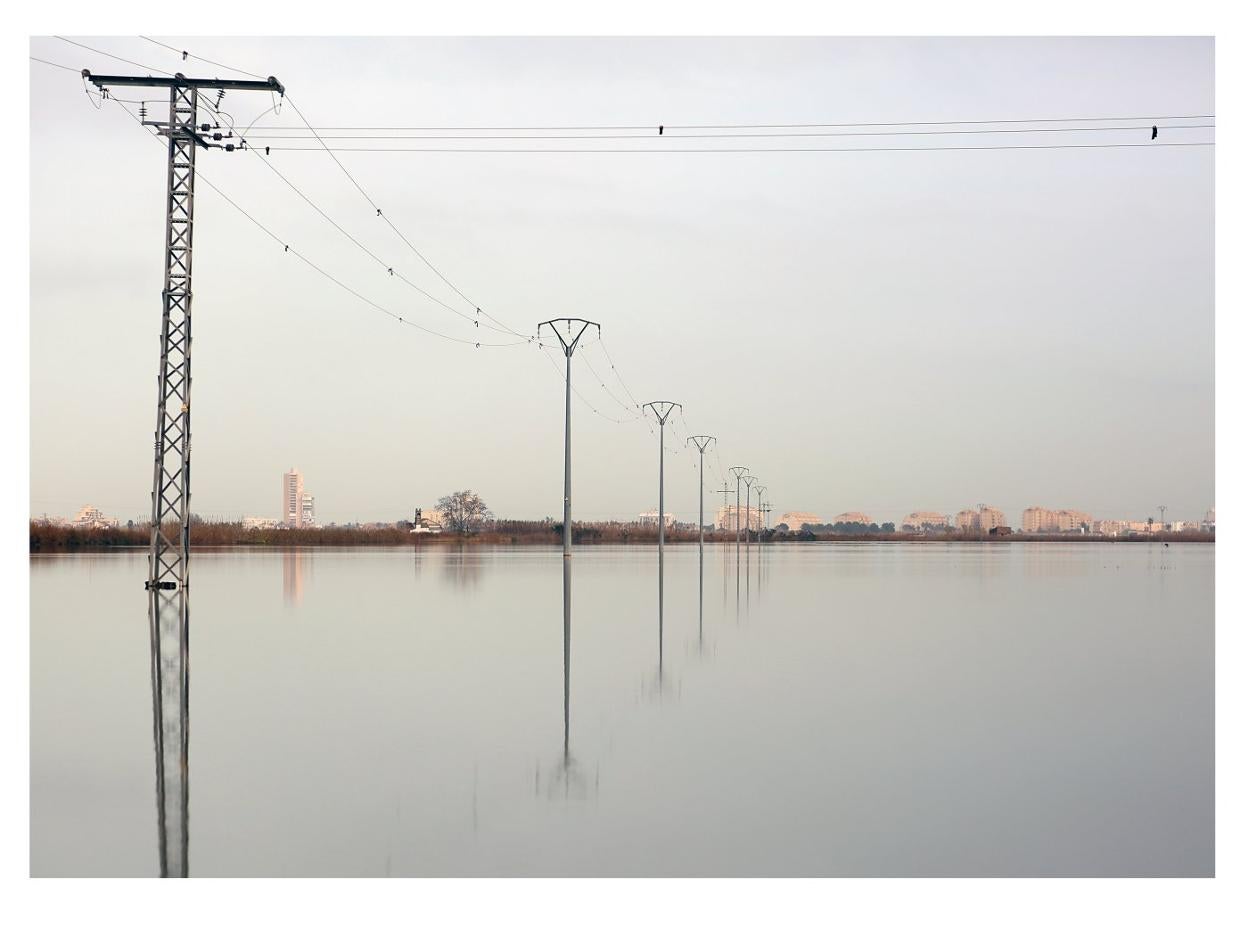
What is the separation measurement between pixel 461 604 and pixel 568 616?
4.53m

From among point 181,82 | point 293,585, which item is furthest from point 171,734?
point 293,585

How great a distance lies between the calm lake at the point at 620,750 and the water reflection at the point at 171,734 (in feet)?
0.13

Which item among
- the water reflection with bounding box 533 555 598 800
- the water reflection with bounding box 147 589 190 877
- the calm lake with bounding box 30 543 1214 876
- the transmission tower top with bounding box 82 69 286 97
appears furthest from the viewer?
the transmission tower top with bounding box 82 69 286 97

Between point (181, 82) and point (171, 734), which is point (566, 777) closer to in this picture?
point (171, 734)

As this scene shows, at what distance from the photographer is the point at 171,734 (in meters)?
9.80

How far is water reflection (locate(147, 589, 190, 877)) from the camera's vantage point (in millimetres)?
6443

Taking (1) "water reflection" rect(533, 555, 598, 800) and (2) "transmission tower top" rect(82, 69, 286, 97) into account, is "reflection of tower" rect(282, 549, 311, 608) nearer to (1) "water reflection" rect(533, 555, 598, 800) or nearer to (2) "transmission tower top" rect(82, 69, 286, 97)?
(2) "transmission tower top" rect(82, 69, 286, 97)

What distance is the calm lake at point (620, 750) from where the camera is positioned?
6332 mm

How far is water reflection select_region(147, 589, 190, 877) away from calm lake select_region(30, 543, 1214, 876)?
0.04m

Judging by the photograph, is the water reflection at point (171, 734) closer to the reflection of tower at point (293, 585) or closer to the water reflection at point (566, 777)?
the water reflection at point (566, 777)

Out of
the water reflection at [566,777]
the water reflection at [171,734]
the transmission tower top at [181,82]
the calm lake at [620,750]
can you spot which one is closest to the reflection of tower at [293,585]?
the water reflection at [171,734]

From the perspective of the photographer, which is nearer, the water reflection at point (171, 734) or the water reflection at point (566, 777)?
the water reflection at point (171, 734)

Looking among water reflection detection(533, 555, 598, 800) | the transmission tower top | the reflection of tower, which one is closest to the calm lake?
water reflection detection(533, 555, 598, 800)
